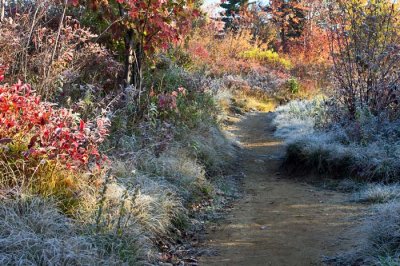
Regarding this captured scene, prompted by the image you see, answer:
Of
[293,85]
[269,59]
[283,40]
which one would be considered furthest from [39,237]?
[283,40]

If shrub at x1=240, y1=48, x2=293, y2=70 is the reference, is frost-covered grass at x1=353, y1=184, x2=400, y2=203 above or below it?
below

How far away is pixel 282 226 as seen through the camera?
478cm

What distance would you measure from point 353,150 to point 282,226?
2693 millimetres

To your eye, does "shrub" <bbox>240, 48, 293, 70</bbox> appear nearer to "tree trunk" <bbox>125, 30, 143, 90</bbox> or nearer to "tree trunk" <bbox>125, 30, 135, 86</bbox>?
"tree trunk" <bbox>125, 30, 143, 90</bbox>

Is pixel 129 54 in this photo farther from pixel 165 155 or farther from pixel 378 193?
pixel 378 193

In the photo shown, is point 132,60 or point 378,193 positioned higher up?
point 132,60

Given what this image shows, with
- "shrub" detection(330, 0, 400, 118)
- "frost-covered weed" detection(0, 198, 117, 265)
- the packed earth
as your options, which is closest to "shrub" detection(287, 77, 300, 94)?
the packed earth

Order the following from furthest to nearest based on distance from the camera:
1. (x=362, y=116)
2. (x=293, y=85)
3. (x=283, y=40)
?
(x=283, y=40)
(x=293, y=85)
(x=362, y=116)

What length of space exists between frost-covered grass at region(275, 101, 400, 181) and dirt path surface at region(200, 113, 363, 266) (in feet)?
1.82

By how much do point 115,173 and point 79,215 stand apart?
1.08 metres

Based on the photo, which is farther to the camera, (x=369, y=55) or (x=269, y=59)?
(x=269, y=59)

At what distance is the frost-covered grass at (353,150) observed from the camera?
20.8 ft

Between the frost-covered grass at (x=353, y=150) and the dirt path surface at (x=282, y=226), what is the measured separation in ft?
1.82

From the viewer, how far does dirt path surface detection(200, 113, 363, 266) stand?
4.01 meters
